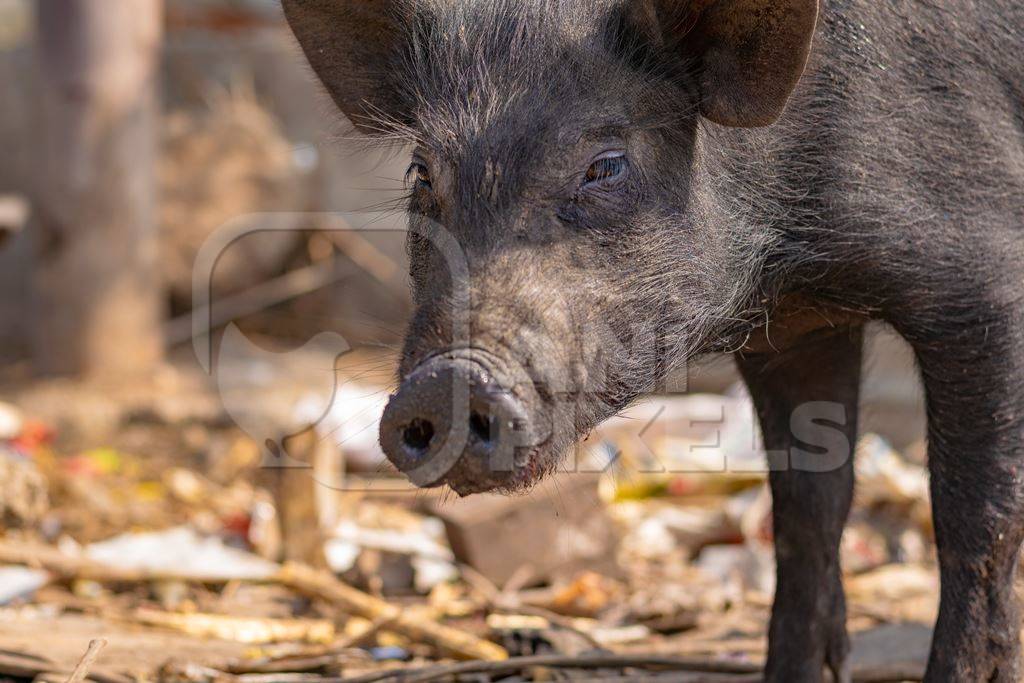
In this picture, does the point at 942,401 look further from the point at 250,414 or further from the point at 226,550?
the point at 250,414

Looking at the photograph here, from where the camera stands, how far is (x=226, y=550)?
17.5 feet

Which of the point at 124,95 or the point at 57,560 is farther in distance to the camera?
the point at 124,95

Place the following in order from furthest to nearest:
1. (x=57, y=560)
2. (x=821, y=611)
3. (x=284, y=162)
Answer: (x=284, y=162)
(x=57, y=560)
(x=821, y=611)

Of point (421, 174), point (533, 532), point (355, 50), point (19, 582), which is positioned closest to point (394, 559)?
point (533, 532)

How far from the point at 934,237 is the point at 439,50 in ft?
4.33

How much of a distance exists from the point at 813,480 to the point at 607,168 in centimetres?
141

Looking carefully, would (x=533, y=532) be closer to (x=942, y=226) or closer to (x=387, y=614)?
(x=387, y=614)

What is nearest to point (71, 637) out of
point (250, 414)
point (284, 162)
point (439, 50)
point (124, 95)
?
point (439, 50)

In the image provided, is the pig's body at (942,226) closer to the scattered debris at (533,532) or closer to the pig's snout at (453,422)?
the pig's snout at (453,422)

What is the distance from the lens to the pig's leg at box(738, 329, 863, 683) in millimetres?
3807

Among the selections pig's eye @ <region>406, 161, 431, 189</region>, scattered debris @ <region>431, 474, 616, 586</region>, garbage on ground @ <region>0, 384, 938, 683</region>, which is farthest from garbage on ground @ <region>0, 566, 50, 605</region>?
pig's eye @ <region>406, 161, 431, 189</region>

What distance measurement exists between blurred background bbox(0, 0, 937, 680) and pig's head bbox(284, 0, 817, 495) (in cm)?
52

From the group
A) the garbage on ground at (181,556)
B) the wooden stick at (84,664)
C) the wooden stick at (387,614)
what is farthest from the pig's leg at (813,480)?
the garbage on ground at (181,556)

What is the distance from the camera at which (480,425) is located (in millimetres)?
2479
